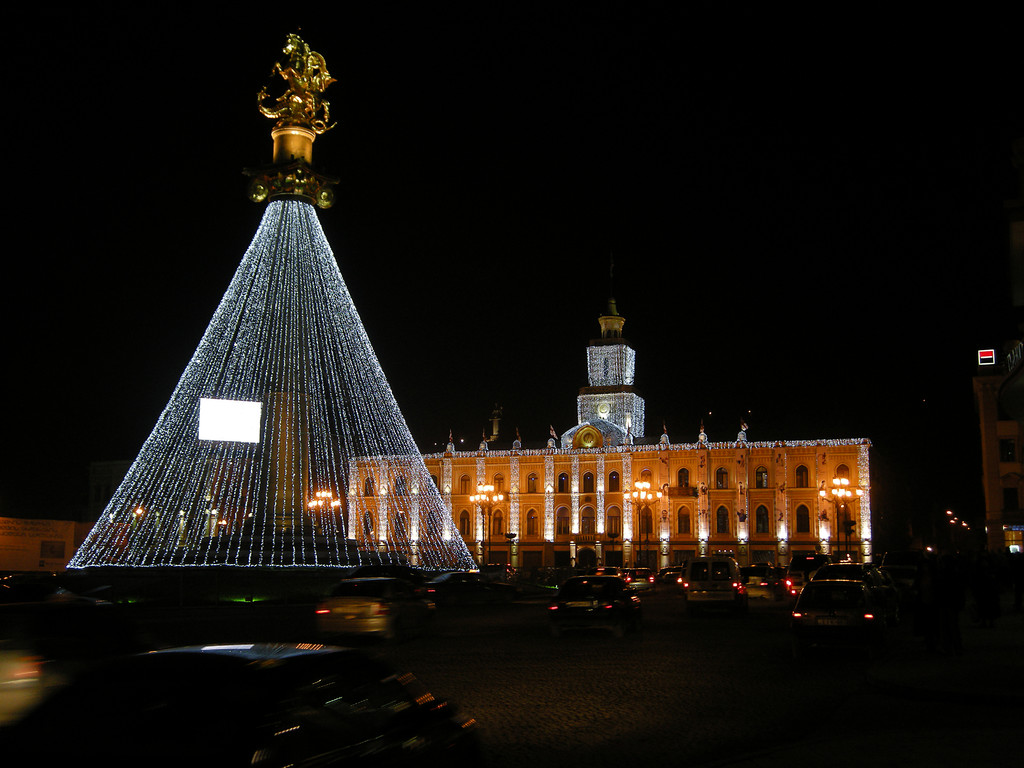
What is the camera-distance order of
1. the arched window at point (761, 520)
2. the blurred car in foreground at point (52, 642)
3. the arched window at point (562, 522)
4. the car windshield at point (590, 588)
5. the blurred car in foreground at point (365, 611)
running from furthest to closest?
the arched window at point (562, 522) < the arched window at point (761, 520) < the car windshield at point (590, 588) < the blurred car in foreground at point (365, 611) < the blurred car in foreground at point (52, 642)

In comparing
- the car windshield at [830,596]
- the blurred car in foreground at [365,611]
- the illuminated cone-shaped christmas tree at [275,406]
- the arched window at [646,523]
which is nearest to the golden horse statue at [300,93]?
the illuminated cone-shaped christmas tree at [275,406]

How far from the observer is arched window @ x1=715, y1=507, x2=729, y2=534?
69731 millimetres

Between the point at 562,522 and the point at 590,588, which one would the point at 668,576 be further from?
the point at 590,588

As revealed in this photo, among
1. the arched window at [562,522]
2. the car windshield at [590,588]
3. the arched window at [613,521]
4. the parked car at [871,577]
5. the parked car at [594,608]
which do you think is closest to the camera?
the parked car at [594,608]

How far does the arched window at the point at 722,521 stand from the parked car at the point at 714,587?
4339 cm

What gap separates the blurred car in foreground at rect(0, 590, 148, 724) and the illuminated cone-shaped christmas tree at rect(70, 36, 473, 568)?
22.2m

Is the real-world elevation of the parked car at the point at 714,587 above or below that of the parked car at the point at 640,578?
above

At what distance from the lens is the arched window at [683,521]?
2778 inches

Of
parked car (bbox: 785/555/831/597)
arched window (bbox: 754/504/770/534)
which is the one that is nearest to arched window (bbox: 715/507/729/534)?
arched window (bbox: 754/504/770/534)

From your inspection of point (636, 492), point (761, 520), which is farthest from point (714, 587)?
point (761, 520)

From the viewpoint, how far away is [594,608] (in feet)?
65.2

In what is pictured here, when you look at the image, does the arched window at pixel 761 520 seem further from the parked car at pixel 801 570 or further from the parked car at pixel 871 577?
the parked car at pixel 871 577

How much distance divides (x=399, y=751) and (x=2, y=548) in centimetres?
4757

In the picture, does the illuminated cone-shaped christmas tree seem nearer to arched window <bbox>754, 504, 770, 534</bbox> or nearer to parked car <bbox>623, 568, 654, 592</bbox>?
parked car <bbox>623, 568, 654, 592</bbox>
